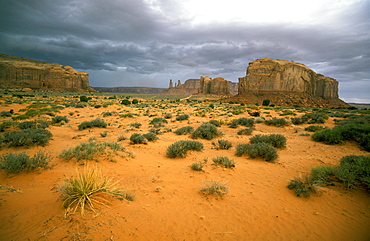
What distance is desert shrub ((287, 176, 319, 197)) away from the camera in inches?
153

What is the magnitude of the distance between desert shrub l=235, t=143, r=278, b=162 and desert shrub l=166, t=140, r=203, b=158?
5.71 ft

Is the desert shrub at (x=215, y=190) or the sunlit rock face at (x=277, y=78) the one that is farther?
the sunlit rock face at (x=277, y=78)

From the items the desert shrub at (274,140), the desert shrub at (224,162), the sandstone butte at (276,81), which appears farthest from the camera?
the sandstone butte at (276,81)

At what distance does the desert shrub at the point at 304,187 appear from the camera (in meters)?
3.89

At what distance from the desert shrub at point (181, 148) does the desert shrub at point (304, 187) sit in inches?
147

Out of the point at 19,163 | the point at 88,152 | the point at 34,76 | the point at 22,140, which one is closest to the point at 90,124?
the point at 22,140

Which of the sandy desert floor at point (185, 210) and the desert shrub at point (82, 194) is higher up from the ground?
the desert shrub at point (82, 194)

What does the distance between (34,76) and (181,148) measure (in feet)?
358

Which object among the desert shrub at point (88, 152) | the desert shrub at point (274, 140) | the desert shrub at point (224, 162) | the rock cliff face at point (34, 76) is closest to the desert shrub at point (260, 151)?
the desert shrub at point (224, 162)

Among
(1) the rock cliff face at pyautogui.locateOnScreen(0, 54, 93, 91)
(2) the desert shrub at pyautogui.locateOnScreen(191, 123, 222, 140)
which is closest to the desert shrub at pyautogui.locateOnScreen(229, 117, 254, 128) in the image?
(2) the desert shrub at pyautogui.locateOnScreen(191, 123, 222, 140)

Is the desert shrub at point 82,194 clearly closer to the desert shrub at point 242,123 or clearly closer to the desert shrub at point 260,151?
the desert shrub at point 260,151

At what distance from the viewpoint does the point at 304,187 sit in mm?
4074

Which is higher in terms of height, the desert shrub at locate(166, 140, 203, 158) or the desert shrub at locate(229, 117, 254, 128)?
the desert shrub at locate(229, 117, 254, 128)

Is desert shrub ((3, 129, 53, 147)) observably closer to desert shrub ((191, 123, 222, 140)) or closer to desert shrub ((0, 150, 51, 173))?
desert shrub ((0, 150, 51, 173))
